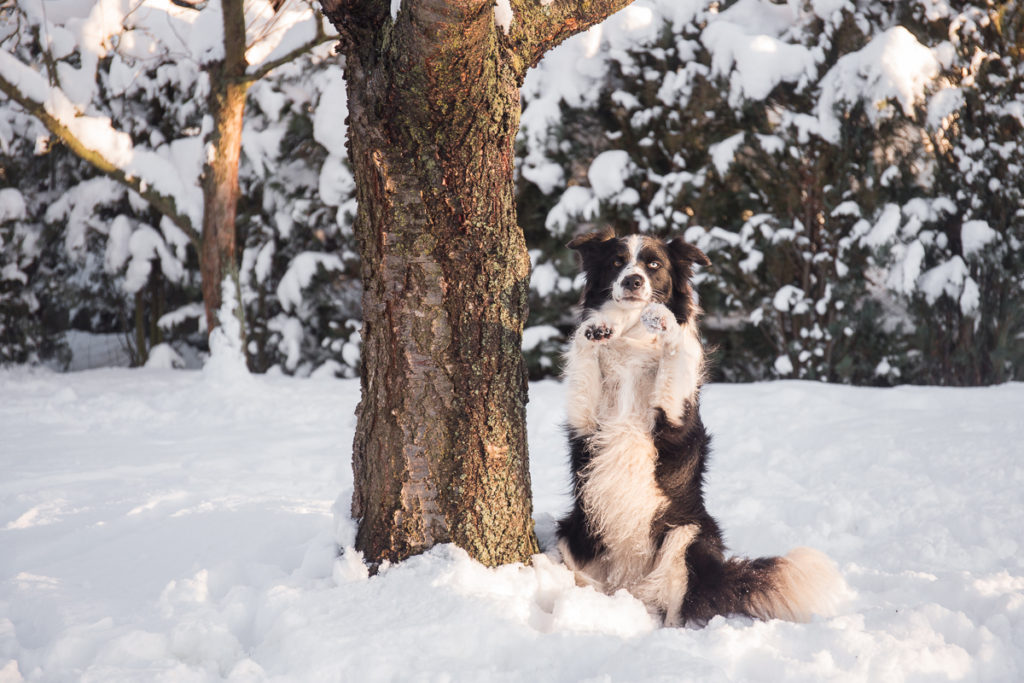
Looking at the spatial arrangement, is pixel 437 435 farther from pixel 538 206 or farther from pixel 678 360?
pixel 538 206

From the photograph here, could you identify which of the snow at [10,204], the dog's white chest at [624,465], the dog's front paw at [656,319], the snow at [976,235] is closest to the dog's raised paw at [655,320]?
the dog's front paw at [656,319]

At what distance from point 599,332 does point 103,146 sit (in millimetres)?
6462

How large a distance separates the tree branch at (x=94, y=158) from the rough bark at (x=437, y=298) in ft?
19.4

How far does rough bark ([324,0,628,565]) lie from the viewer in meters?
2.16

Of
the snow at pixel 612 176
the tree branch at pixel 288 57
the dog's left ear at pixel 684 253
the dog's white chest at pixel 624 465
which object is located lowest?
the dog's white chest at pixel 624 465

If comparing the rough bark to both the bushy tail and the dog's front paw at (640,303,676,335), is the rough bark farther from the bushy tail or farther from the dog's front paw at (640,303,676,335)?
the bushy tail

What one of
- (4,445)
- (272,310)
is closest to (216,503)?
(4,445)

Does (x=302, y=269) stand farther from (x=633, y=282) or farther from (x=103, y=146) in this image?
(x=633, y=282)

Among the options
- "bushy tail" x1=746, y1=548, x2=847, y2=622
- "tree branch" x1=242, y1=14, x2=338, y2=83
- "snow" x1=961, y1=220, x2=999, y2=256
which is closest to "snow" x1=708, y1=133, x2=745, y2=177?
"snow" x1=961, y1=220, x2=999, y2=256

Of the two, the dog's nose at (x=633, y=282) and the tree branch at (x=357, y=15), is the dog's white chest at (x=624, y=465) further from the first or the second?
the tree branch at (x=357, y=15)

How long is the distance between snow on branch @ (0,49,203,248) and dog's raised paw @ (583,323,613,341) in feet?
20.2

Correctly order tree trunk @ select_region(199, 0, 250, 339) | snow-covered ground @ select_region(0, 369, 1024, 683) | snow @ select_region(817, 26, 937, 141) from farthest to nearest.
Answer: tree trunk @ select_region(199, 0, 250, 339)
snow @ select_region(817, 26, 937, 141)
snow-covered ground @ select_region(0, 369, 1024, 683)

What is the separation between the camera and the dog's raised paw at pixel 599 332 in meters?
2.53

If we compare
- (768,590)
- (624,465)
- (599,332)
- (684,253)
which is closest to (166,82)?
(684,253)
